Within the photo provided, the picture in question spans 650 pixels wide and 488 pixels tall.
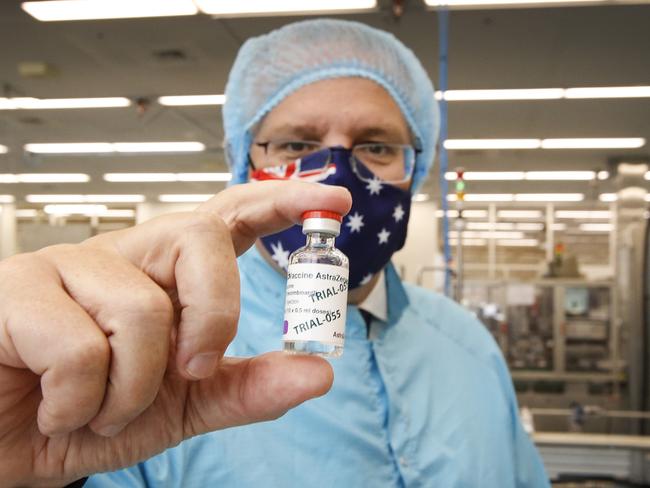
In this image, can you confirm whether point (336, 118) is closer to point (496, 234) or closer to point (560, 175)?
point (560, 175)

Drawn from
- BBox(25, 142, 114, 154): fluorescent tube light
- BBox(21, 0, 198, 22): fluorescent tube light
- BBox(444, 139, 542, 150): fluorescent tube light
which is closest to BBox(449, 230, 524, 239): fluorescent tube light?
BBox(444, 139, 542, 150): fluorescent tube light

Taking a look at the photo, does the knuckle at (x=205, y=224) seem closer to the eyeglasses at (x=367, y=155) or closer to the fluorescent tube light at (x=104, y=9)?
the eyeglasses at (x=367, y=155)

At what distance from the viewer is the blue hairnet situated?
47.9 inches

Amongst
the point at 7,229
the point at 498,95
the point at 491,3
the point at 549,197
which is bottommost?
the point at 7,229

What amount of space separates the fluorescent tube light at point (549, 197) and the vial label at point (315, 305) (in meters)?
5.84

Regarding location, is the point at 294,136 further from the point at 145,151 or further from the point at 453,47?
the point at 145,151

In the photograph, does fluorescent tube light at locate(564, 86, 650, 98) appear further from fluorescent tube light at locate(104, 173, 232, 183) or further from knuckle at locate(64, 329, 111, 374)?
fluorescent tube light at locate(104, 173, 232, 183)

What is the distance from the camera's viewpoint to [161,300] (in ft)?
1.70

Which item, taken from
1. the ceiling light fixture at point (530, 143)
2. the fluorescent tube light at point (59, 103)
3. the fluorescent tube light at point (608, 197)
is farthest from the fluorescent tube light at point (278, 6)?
the fluorescent tube light at point (608, 197)

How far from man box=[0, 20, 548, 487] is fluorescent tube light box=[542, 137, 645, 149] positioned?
1.64 meters

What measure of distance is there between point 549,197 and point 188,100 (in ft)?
13.4

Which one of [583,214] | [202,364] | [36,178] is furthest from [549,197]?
[202,364]

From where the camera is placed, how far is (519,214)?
23.4 ft

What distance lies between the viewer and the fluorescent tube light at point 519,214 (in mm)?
6895
